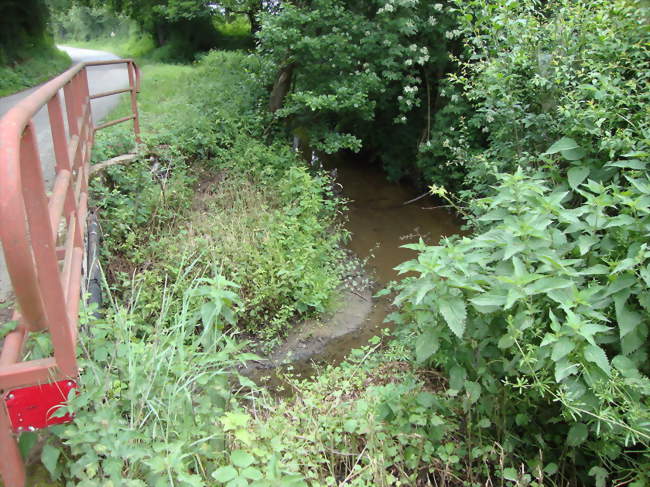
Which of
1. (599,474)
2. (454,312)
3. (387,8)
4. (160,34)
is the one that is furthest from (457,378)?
(160,34)

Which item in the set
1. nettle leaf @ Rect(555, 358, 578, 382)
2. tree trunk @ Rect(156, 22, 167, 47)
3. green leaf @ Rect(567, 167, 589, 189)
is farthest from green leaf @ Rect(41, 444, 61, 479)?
tree trunk @ Rect(156, 22, 167, 47)

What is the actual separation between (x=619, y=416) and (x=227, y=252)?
4.85 meters

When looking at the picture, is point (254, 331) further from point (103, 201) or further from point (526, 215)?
point (526, 215)

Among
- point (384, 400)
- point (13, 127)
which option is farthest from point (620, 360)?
point (13, 127)

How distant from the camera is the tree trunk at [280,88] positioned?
1023 centimetres

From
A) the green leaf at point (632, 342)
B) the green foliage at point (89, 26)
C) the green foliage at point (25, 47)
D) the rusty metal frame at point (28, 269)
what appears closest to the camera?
the rusty metal frame at point (28, 269)

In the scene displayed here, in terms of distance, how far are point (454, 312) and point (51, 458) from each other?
1967 mm

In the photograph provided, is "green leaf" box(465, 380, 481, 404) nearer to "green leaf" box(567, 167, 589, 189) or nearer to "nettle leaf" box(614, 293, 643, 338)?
"nettle leaf" box(614, 293, 643, 338)

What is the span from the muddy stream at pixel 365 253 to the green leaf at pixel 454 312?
253 centimetres

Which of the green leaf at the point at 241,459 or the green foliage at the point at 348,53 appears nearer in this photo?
the green leaf at the point at 241,459

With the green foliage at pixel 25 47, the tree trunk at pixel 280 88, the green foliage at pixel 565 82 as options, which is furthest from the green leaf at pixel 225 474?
the green foliage at pixel 25 47

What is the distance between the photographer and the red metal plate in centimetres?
210

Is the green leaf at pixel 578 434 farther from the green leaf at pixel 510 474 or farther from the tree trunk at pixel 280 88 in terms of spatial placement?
the tree trunk at pixel 280 88

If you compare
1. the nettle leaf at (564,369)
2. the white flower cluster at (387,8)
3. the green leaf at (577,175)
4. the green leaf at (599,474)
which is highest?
the white flower cluster at (387,8)
